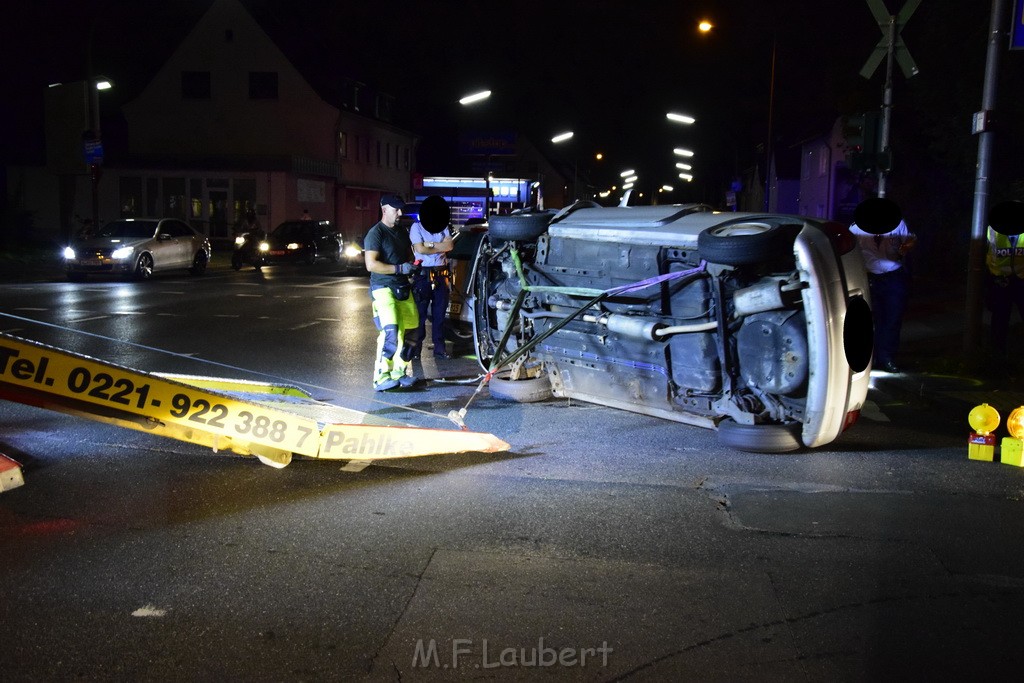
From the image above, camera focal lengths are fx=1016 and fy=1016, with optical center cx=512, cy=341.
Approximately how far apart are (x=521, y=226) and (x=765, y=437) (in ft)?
8.89

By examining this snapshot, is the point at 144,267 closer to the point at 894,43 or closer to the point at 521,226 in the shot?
the point at 894,43

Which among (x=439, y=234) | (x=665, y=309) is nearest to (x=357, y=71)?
(x=439, y=234)

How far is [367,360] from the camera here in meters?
11.6

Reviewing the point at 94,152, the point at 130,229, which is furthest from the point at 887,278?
the point at 94,152

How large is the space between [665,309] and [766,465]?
1.28 m

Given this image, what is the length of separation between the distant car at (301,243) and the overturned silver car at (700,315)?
21.9 m

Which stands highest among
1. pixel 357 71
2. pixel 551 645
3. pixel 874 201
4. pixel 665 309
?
pixel 357 71

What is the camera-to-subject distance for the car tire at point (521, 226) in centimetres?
827

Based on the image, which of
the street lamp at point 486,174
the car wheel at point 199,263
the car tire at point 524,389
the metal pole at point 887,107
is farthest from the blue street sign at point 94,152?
the car tire at point 524,389

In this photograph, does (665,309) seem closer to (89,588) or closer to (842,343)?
(842,343)

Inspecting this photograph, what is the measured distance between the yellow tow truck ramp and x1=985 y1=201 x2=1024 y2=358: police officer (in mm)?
6837

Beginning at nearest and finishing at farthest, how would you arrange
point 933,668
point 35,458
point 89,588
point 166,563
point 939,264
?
point 933,668, point 89,588, point 166,563, point 35,458, point 939,264

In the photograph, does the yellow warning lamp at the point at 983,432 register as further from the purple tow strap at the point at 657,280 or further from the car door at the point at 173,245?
the car door at the point at 173,245

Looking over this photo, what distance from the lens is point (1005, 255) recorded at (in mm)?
10656
